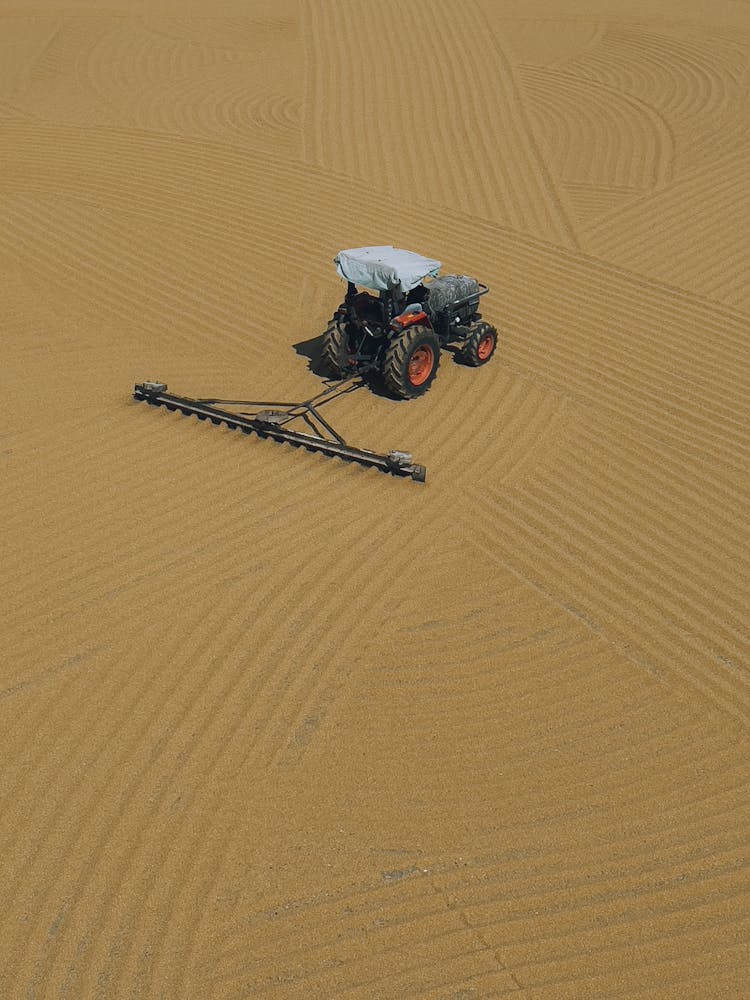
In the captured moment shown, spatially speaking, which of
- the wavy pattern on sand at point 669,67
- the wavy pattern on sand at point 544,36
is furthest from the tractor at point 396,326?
the wavy pattern on sand at point 544,36

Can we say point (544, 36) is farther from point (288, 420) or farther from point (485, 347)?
point (288, 420)

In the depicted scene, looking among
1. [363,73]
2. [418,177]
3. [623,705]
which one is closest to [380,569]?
[623,705]

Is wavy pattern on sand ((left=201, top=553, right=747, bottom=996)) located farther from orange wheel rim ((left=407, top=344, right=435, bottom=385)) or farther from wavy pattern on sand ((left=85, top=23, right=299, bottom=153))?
wavy pattern on sand ((left=85, top=23, right=299, bottom=153))

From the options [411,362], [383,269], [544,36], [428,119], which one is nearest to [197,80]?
[428,119]

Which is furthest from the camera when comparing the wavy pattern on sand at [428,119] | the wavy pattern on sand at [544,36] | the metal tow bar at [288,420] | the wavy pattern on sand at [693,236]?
the wavy pattern on sand at [544,36]

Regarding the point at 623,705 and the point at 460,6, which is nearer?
the point at 623,705

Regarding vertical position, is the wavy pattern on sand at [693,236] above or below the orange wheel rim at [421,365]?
above

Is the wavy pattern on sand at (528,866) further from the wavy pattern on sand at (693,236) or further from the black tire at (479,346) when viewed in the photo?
the wavy pattern on sand at (693,236)

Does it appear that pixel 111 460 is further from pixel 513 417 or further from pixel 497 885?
pixel 497 885
